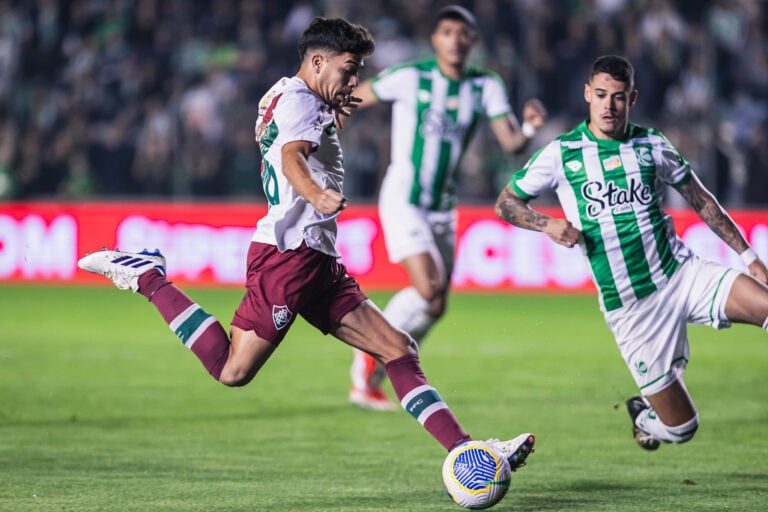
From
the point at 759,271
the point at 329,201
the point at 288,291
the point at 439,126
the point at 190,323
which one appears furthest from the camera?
the point at 439,126

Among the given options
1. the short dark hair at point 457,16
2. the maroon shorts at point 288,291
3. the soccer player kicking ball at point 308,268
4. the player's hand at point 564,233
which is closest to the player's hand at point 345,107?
the soccer player kicking ball at point 308,268

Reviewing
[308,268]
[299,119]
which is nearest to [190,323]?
[308,268]

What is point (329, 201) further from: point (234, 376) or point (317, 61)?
point (234, 376)

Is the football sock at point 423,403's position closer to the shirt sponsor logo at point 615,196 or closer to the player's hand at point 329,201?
the player's hand at point 329,201

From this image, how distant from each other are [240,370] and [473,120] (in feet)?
12.5

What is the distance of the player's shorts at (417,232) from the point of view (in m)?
8.69

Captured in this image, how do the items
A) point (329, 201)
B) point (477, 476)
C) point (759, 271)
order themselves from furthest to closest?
point (759, 271), point (477, 476), point (329, 201)

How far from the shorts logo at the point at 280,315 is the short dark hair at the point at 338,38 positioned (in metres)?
1.13

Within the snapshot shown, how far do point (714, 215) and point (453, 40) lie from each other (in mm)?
2974

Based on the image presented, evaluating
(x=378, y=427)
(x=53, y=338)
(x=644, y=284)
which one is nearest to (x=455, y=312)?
(x=53, y=338)

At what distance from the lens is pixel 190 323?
19.3 feet

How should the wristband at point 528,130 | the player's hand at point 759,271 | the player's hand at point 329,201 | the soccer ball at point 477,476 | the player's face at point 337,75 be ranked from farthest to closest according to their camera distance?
1. the wristband at point 528,130
2. the player's hand at point 759,271
3. the player's face at point 337,75
4. the soccer ball at point 477,476
5. the player's hand at point 329,201

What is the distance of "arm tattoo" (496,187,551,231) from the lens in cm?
626

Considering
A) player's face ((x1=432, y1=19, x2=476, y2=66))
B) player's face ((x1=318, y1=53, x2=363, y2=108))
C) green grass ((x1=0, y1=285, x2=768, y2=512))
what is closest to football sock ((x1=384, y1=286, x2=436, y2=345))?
green grass ((x1=0, y1=285, x2=768, y2=512))
